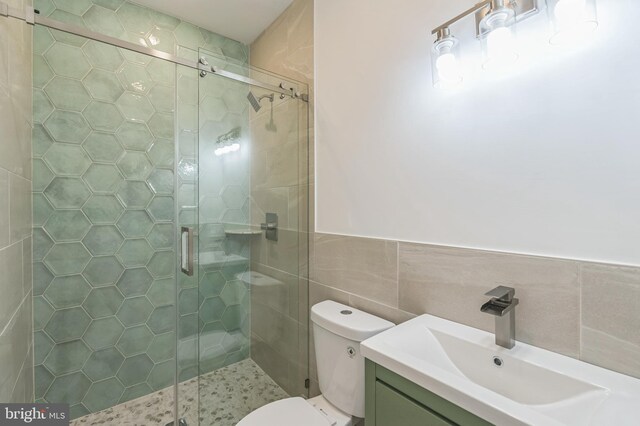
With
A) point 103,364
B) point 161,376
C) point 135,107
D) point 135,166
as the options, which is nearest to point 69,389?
point 103,364

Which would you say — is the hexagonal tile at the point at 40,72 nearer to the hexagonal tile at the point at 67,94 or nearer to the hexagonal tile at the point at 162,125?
the hexagonal tile at the point at 67,94

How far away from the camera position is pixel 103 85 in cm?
181

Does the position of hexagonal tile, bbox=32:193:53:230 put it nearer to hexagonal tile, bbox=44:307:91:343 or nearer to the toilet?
hexagonal tile, bbox=44:307:91:343

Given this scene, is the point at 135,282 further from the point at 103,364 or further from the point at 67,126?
the point at 67,126

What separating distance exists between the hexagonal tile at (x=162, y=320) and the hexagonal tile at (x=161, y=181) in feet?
2.75

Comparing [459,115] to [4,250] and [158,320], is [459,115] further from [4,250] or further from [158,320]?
[158,320]

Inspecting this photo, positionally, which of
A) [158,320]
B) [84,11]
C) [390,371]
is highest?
[84,11]

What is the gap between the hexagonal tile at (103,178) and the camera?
1.78 meters

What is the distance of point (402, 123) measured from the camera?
47.9 inches

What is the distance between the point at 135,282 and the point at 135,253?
0.65 feet

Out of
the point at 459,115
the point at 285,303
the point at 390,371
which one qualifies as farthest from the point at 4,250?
the point at 459,115

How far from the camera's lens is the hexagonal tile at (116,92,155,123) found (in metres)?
1.87

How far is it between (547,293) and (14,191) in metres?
2.05

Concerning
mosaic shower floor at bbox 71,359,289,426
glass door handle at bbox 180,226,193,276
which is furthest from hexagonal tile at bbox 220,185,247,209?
mosaic shower floor at bbox 71,359,289,426
